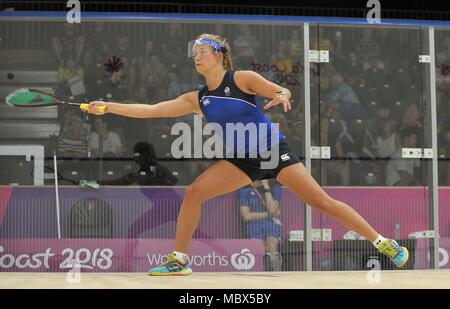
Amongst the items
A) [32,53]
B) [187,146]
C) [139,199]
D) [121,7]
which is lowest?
[139,199]

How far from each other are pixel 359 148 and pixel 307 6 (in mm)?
1939

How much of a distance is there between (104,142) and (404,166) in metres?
2.81

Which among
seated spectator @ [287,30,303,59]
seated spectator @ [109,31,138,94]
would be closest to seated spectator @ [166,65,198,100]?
seated spectator @ [109,31,138,94]

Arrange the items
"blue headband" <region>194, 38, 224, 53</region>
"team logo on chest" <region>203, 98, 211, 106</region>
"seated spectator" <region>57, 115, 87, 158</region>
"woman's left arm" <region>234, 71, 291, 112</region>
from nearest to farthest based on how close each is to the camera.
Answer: "woman's left arm" <region>234, 71, 291, 112</region>, "team logo on chest" <region>203, 98, 211, 106</region>, "blue headband" <region>194, 38, 224, 53</region>, "seated spectator" <region>57, 115, 87, 158</region>

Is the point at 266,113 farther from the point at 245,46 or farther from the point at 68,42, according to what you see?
the point at 68,42

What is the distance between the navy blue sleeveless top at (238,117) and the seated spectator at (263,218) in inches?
68.6

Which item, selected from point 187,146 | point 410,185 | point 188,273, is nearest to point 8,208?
point 187,146

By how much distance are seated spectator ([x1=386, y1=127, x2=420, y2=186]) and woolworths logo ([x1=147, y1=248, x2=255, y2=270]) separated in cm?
150

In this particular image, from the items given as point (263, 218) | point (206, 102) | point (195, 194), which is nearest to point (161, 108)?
point (206, 102)

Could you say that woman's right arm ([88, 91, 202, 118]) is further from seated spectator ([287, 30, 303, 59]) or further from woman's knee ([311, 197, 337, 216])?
seated spectator ([287, 30, 303, 59])

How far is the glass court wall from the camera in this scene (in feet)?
24.1
